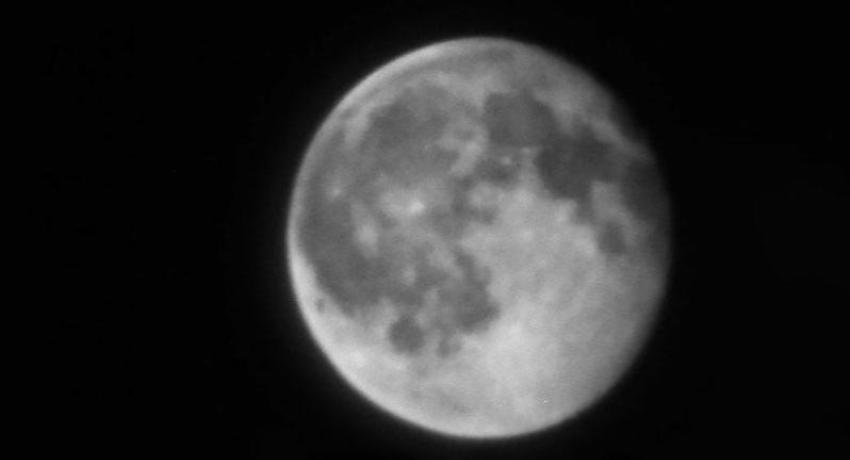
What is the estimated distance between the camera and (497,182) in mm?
5340

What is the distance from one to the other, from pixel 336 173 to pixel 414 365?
5.26 feet

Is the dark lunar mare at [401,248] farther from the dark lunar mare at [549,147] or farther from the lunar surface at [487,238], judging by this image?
the dark lunar mare at [549,147]

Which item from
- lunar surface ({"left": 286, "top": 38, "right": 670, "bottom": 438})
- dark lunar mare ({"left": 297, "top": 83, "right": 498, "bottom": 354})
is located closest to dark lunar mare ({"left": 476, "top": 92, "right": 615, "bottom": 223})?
lunar surface ({"left": 286, "top": 38, "right": 670, "bottom": 438})

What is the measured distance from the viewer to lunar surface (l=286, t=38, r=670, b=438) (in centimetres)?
534

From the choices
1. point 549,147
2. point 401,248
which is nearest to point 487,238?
point 401,248

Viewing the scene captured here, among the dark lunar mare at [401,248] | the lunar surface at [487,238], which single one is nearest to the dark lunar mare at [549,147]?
the lunar surface at [487,238]

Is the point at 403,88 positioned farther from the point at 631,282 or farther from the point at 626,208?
the point at 631,282

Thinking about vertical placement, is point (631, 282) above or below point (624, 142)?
below

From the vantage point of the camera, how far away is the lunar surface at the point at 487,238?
5344mm

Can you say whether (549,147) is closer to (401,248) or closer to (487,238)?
(487,238)

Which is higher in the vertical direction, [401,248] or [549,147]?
[549,147]

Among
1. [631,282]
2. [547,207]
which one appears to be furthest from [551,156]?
[631,282]

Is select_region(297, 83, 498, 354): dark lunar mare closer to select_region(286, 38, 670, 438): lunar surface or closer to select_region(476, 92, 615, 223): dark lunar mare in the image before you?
select_region(286, 38, 670, 438): lunar surface

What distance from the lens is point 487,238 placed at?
5320 millimetres
